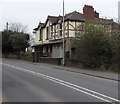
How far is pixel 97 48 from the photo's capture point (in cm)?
2966

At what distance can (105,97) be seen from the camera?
12.0 metres

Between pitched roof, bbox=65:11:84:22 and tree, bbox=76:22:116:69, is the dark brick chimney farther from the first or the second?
tree, bbox=76:22:116:69

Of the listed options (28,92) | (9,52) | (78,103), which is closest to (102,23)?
(28,92)

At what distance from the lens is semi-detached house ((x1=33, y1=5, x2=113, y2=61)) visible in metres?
43.8

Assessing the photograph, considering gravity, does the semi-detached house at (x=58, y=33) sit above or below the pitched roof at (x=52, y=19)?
below

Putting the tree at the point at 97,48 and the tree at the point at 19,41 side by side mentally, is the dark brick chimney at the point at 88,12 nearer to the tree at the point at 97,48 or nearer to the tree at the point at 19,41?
the tree at the point at 19,41

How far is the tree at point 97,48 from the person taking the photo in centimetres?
2966

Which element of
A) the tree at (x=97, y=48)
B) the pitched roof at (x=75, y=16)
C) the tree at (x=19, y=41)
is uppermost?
the pitched roof at (x=75, y=16)

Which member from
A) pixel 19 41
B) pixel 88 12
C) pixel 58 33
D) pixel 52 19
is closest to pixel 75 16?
pixel 88 12

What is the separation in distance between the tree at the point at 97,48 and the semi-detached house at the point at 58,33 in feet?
29.6

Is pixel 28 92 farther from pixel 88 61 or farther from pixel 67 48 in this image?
pixel 67 48

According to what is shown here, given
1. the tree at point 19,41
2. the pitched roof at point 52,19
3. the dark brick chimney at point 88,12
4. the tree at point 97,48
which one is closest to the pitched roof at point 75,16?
the dark brick chimney at point 88,12

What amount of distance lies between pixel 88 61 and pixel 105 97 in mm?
18628

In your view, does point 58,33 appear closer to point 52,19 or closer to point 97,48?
point 52,19
